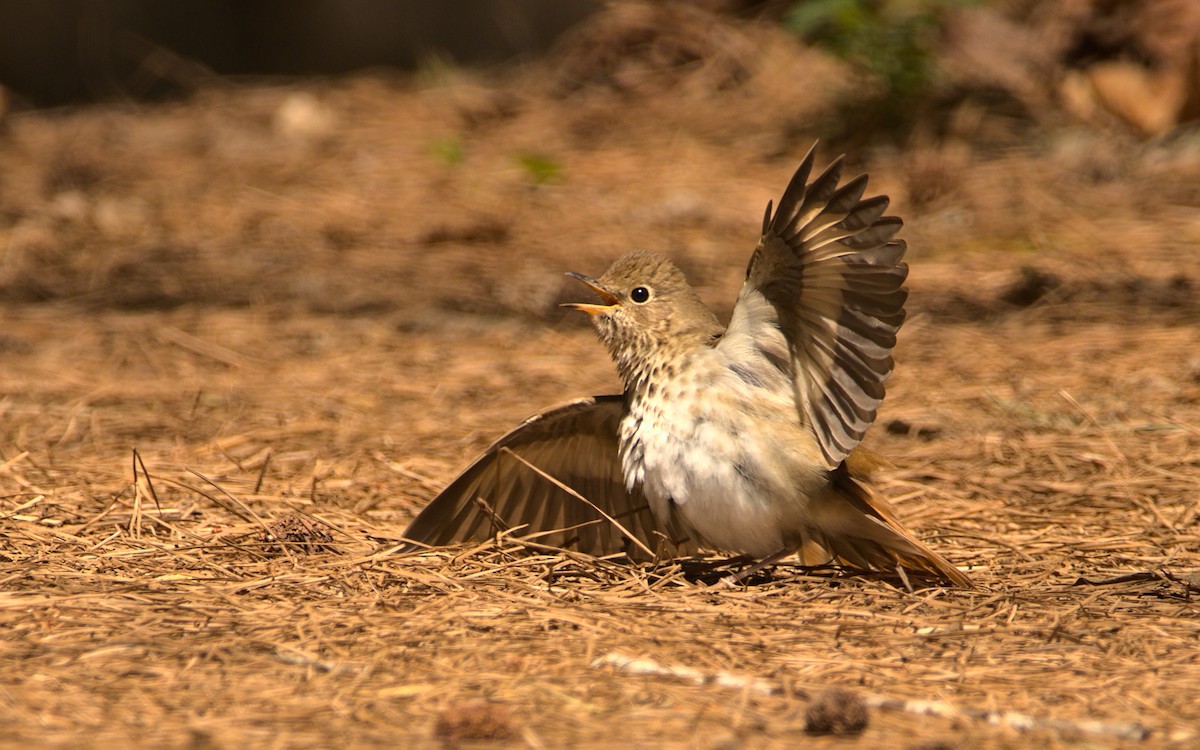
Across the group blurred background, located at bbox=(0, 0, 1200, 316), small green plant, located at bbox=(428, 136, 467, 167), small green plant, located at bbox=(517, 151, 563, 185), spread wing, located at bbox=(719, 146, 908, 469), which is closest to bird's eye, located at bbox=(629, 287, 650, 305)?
spread wing, located at bbox=(719, 146, 908, 469)

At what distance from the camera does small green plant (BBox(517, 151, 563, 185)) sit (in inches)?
349

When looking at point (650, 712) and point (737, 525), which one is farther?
→ point (737, 525)

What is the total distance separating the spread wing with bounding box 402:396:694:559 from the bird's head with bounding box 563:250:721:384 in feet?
0.51

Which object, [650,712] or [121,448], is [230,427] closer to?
[121,448]

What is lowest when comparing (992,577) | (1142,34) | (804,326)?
(992,577)

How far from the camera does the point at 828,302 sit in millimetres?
3473

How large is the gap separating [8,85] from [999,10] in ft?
24.4

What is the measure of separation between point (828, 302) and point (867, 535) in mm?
625

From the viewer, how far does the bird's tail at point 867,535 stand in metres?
3.53

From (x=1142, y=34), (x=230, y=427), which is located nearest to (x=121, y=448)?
(x=230, y=427)

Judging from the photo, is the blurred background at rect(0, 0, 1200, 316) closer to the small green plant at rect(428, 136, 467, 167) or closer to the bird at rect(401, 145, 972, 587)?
the small green plant at rect(428, 136, 467, 167)

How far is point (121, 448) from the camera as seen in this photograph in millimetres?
4992

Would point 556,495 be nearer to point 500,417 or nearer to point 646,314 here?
point 646,314

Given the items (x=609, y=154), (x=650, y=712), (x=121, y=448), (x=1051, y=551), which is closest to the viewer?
(x=650, y=712)
